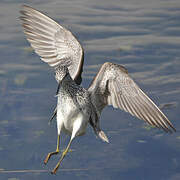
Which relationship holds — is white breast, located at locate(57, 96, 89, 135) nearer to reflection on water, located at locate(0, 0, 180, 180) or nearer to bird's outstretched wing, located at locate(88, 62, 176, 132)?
bird's outstretched wing, located at locate(88, 62, 176, 132)

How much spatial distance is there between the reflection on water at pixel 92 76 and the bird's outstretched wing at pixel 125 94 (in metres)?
1.55

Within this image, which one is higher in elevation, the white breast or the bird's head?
the bird's head

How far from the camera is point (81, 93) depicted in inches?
243

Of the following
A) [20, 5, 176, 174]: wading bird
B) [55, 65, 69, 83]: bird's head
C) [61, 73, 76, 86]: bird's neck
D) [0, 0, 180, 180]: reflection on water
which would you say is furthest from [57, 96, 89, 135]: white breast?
[0, 0, 180, 180]: reflection on water

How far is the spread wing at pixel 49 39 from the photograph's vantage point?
683 cm

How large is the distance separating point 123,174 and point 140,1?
483 centimetres

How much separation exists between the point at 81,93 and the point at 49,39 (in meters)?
1.12

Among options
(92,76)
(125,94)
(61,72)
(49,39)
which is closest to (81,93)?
(61,72)

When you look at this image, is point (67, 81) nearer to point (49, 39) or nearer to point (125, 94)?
point (125, 94)

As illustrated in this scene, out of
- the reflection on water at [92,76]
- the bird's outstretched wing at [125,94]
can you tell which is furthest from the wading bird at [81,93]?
the reflection on water at [92,76]

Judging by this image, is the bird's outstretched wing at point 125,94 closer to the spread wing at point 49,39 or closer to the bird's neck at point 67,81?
the bird's neck at point 67,81

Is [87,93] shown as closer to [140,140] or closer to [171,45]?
[140,140]

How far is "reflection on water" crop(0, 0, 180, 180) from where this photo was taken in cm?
740

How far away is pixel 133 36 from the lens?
9.91 meters
